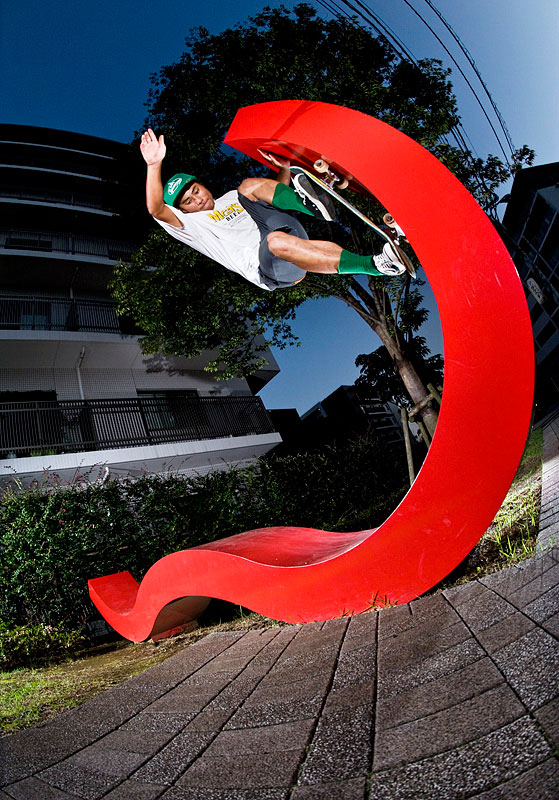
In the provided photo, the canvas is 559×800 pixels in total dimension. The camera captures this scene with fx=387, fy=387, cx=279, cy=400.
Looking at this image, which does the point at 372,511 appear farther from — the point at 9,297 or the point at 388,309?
the point at 9,297

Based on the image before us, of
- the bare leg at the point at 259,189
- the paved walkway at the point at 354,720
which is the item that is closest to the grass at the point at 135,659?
the paved walkway at the point at 354,720

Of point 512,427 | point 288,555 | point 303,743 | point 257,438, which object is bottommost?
point 303,743

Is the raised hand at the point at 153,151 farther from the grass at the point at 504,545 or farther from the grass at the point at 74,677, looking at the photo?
the grass at the point at 74,677

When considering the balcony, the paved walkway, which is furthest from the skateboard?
the balcony

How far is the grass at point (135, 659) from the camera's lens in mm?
2486

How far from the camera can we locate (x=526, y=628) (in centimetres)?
150

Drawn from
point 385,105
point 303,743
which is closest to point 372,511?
point 303,743

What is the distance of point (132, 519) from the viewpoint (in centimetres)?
695

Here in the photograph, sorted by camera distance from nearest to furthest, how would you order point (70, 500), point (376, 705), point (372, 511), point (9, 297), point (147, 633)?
point (376, 705)
point (147, 633)
point (70, 500)
point (372, 511)
point (9, 297)

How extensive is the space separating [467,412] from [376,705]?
1369 mm

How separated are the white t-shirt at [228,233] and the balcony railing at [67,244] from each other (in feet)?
46.6

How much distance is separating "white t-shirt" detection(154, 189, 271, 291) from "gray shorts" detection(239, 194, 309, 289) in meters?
0.07

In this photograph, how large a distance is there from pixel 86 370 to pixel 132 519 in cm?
875

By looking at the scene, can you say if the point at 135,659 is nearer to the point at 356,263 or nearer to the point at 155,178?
the point at 356,263
